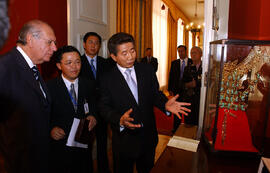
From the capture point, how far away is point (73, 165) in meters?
1.96

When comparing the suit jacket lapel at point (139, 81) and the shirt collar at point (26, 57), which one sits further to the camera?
the suit jacket lapel at point (139, 81)

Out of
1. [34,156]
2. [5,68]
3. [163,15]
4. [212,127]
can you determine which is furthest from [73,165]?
[163,15]

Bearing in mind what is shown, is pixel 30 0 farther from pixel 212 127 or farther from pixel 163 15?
pixel 163 15

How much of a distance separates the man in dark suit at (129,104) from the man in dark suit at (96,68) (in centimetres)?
83

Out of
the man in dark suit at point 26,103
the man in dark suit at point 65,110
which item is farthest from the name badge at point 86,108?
the man in dark suit at point 26,103

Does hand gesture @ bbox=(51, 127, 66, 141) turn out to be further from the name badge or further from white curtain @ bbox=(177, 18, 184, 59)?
white curtain @ bbox=(177, 18, 184, 59)

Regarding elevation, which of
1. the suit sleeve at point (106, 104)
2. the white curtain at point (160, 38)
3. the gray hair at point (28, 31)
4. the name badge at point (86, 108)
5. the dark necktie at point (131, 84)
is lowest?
the name badge at point (86, 108)

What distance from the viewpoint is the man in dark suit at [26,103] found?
1281 mm

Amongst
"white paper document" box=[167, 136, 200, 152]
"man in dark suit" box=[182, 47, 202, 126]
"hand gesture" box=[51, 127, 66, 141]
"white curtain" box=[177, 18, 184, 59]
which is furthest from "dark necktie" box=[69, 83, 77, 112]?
"white curtain" box=[177, 18, 184, 59]

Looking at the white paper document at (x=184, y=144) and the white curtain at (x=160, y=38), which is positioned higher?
the white curtain at (x=160, y=38)

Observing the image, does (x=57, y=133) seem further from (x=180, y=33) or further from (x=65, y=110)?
(x=180, y=33)

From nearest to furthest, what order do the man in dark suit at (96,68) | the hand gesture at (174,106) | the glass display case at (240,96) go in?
the glass display case at (240,96), the hand gesture at (174,106), the man in dark suit at (96,68)

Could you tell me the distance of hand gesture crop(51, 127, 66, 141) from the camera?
1.73m

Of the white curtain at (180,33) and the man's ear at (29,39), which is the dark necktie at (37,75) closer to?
the man's ear at (29,39)
